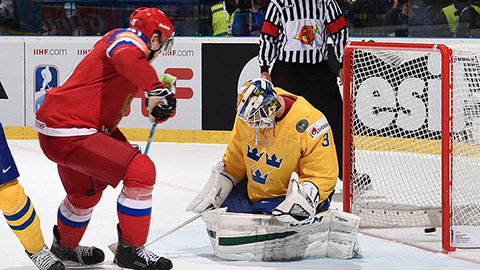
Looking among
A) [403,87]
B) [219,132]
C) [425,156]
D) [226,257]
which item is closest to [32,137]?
[219,132]

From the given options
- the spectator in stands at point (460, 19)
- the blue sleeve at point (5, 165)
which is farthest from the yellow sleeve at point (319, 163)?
the spectator in stands at point (460, 19)

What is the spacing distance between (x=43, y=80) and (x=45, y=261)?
4.74 metres

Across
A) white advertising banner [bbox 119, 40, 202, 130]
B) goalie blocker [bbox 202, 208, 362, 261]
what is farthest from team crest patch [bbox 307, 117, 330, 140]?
white advertising banner [bbox 119, 40, 202, 130]

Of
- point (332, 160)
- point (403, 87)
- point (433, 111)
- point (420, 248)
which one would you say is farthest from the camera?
point (403, 87)

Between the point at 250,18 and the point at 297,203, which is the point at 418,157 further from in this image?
the point at 250,18

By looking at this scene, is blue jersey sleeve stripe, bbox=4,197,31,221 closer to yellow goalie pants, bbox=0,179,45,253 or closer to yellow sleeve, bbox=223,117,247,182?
yellow goalie pants, bbox=0,179,45,253

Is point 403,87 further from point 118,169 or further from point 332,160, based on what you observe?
point 118,169

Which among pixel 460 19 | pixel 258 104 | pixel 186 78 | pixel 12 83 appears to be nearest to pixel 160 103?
pixel 258 104

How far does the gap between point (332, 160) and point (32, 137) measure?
4.83 metres

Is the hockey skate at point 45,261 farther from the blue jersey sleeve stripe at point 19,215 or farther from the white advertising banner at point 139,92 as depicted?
the white advertising banner at point 139,92

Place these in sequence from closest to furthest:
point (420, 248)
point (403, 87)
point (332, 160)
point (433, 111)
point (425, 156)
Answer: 1. point (332, 160)
2. point (420, 248)
3. point (425, 156)
4. point (433, 111)
5. point (403, 87)

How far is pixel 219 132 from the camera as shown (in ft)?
25.0

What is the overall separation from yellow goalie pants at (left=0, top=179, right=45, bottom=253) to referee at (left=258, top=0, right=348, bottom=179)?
90.3 inches

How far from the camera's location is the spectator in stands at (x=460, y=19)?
22.7ft
